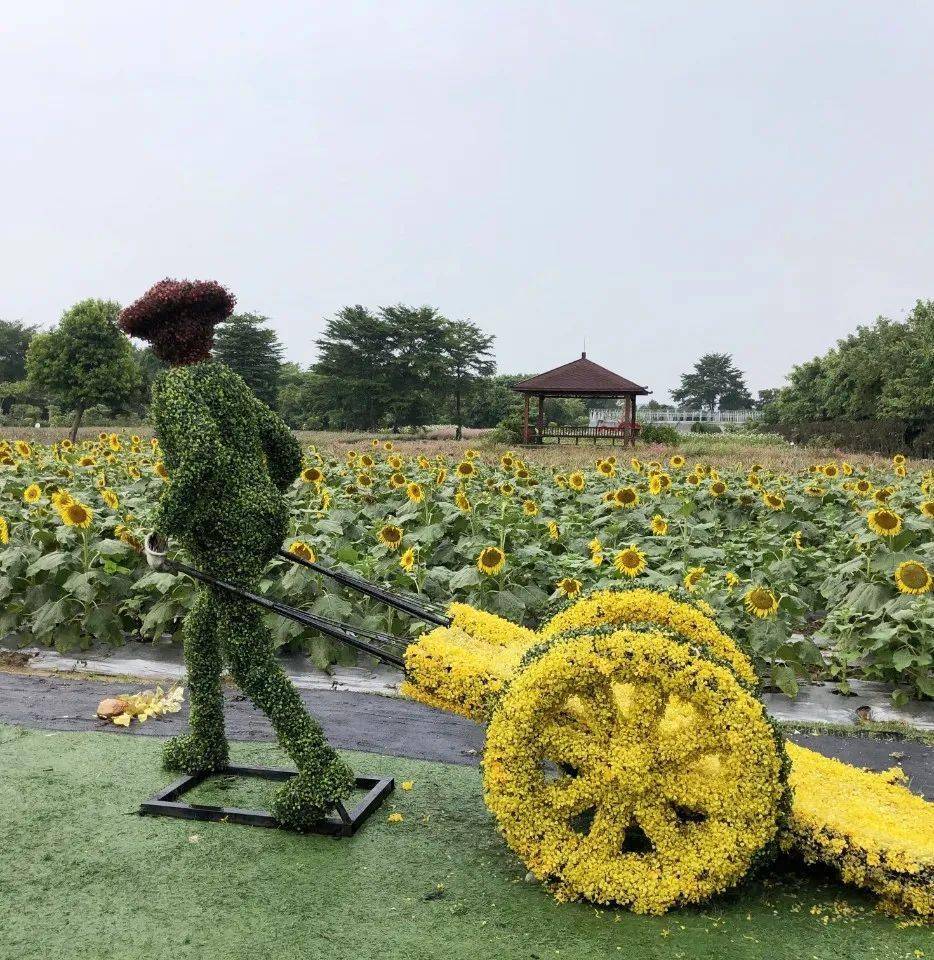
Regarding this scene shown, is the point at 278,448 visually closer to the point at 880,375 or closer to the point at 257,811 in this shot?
the point at 257,811

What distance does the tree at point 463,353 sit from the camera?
156 feet

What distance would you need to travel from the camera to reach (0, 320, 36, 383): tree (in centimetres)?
6241

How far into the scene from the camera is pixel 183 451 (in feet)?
11.9

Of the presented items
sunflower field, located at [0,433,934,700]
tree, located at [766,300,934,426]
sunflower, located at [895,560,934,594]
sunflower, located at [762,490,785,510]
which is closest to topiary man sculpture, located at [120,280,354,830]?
sunflower field, located at [0,433,934,700]

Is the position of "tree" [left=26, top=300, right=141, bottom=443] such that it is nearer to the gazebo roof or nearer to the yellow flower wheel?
the gazebo roof

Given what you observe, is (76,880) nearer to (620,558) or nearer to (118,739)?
(118,739)

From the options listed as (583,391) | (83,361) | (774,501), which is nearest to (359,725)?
(774,501)

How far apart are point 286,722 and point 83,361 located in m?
34.7

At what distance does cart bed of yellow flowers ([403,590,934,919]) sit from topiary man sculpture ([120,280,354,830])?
0.92 metres

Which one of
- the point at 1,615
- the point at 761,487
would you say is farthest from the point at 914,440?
the point at 1,615

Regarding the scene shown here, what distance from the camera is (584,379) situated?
32438mm

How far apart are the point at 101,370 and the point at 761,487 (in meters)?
30.7

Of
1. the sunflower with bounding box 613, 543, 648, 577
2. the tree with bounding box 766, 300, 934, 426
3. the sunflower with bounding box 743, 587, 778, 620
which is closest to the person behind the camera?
the sunflower with bounding box 743, 587, 778, 620

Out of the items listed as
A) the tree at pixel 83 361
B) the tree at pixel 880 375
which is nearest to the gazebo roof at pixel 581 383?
the tree at pixel 880 375
